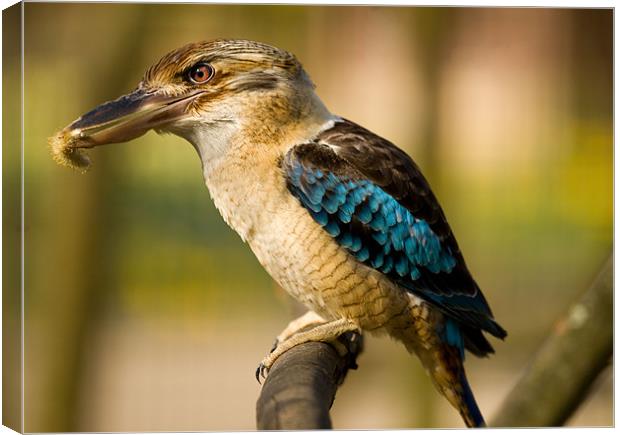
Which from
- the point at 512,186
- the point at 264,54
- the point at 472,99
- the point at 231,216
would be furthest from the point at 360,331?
the point at 472,99

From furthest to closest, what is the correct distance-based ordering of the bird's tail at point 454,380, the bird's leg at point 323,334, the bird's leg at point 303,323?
the bird's leg at point 303,323
the bird's tail at point 454,380
the bird's leg at point 323,334

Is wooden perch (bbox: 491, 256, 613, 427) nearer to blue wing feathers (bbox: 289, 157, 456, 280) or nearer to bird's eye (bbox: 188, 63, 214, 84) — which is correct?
blue wing feathers (bbox: 289, 157, 456, 280)

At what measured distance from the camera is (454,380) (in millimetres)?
3314

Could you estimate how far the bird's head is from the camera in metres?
2.91

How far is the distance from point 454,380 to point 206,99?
52.1 inches

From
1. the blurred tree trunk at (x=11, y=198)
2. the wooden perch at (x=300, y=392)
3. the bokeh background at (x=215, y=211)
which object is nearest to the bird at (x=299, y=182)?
the wooden perch at (x=300, y=392)

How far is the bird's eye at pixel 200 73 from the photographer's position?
2.92 meters

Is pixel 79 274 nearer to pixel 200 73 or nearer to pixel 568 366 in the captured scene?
pixel 200 73

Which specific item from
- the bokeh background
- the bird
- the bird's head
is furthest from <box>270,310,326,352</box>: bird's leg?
the bird's head

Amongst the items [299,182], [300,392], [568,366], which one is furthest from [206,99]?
[568,366]

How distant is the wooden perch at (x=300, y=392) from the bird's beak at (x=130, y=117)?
2.72ft

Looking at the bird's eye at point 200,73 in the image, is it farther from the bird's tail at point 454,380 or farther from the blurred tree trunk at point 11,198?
the bird's tail at point 454,380

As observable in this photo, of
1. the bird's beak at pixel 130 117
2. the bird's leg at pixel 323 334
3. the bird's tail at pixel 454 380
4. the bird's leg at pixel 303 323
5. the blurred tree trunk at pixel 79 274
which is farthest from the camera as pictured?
the blurred tree trunk at pixel 79 274

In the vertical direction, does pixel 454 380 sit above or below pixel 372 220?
below
